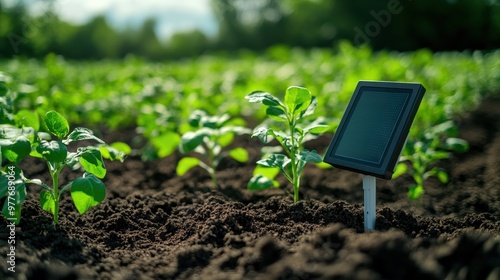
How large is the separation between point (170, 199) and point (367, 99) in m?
1.39

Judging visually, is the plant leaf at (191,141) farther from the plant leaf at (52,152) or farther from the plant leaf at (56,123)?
the plant leaf at (52,152)

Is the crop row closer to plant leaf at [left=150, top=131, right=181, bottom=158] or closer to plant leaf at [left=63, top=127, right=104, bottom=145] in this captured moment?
plant leaf at [left=150, top=131, right=181, bottom=158]

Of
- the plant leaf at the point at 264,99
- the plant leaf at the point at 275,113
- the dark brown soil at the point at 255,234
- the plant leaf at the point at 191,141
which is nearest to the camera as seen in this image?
the dark brown soil at the point at 255,234

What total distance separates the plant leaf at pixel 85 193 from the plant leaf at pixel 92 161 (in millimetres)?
96

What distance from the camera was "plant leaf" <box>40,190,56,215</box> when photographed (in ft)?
8.43

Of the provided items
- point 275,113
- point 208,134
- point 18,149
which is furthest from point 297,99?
point 18,149

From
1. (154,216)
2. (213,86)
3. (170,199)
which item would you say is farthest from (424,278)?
(213,86)

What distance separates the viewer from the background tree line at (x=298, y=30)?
30859 millimetres

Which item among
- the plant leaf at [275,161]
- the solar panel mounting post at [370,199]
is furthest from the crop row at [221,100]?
the solar panel mounting post at [370,199]

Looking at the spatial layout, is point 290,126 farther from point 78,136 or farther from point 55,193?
point 55,193

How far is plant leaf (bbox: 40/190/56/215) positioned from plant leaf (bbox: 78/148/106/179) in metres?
0.26

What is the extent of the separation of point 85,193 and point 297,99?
119cm

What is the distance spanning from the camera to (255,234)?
241cm

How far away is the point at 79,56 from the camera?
32.4m
